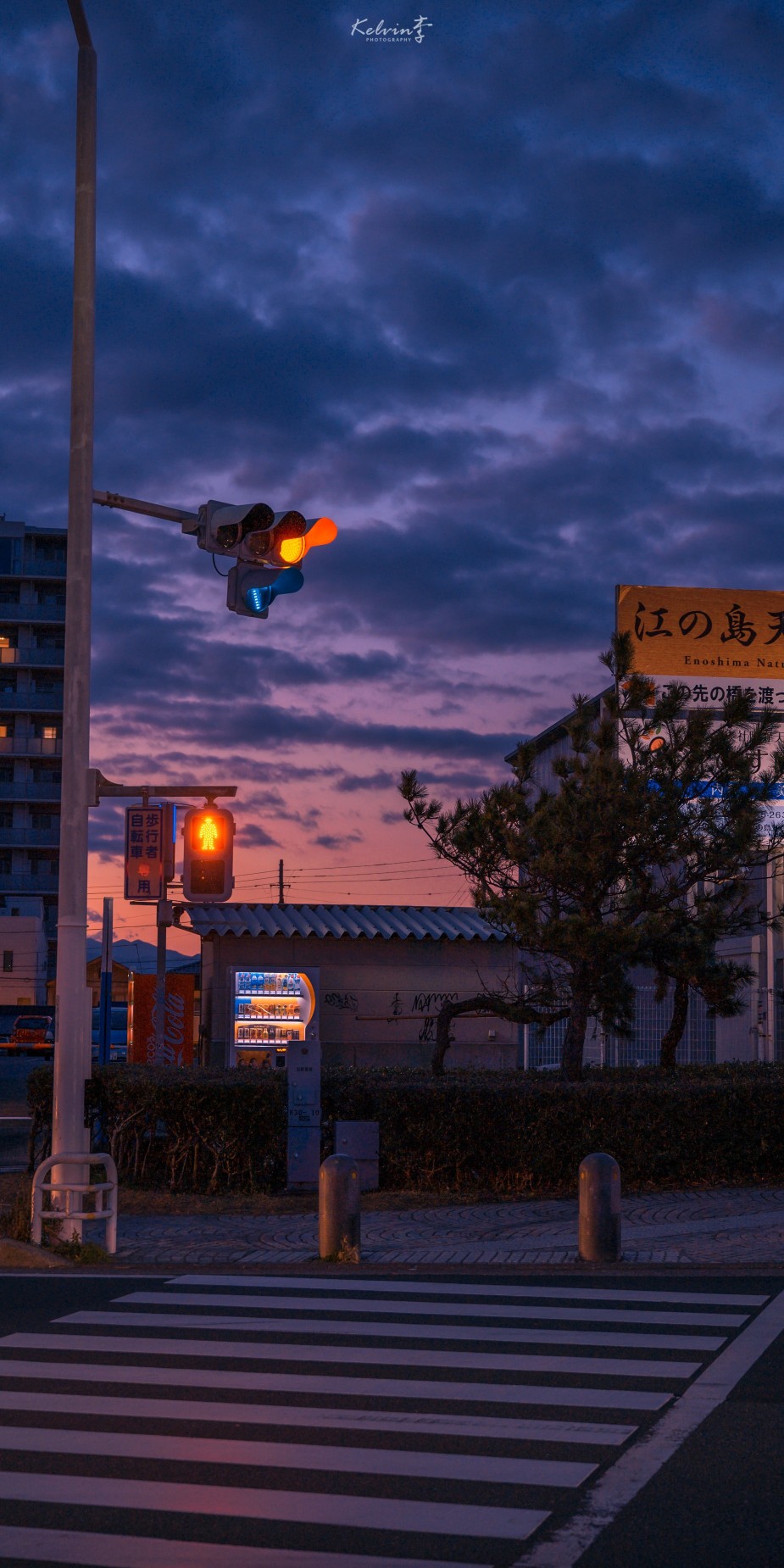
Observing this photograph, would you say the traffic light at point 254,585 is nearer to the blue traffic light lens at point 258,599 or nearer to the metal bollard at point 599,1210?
the blue traffic light lens at point 258,599

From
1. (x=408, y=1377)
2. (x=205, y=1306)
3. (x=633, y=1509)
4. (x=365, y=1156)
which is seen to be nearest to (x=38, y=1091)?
(x=365, y=1156)

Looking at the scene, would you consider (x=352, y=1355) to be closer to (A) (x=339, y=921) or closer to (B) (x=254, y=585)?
(B) (x=254, y=585)

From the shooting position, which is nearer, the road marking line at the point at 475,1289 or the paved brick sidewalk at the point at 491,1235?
the road marking line at the point at 475,1289

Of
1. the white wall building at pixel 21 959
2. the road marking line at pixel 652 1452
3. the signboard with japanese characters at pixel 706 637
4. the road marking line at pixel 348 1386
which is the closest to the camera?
the road marking line at pixel 652 1452

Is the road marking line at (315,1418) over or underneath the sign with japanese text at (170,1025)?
underneath

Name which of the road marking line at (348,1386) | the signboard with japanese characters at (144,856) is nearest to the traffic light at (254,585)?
the road marking line at (348,1386)

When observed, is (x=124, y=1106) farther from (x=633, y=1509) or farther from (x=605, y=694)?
(x=633, y=1509)

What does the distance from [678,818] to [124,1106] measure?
6294mm

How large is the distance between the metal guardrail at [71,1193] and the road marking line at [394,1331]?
204 cm

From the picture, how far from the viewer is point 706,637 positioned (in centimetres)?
2467

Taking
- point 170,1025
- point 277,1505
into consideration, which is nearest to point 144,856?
point 170,1025

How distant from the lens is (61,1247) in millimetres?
11078

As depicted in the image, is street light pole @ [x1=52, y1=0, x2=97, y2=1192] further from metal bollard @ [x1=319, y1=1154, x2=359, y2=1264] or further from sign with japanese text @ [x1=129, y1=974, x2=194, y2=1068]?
sign with japanese text @ [x1=129, y1=974, x2=194, y2=1068]

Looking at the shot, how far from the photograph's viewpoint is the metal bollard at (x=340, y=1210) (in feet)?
35.0
